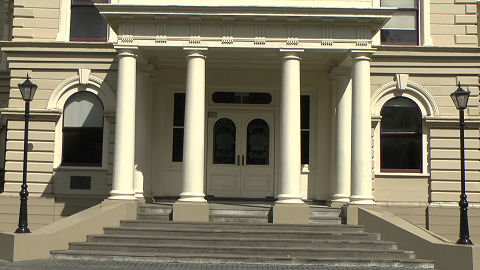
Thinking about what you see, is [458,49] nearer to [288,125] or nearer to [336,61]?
[336,61]

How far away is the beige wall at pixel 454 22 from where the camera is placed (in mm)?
17484

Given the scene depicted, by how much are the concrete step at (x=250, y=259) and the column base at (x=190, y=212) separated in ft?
6.24

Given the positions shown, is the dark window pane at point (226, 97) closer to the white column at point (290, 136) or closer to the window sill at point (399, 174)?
the white column at point (290, 136)

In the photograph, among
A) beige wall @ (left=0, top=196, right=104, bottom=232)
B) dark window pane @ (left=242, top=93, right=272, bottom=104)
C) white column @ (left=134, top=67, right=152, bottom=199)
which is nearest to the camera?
white column @ (left=134, top=67, right=152, bottom=199)

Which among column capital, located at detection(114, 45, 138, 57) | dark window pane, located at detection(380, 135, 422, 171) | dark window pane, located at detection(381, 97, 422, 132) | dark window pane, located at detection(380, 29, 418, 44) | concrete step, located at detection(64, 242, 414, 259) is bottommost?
concrete step, located at detection(64, 242, 414, 259)

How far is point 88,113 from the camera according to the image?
58.6ft

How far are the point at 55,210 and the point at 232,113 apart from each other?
627cm

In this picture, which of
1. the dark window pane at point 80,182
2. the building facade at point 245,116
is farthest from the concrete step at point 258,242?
the dark window pane at point 80,182

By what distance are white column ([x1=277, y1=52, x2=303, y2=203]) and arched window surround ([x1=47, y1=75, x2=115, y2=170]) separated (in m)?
5.91

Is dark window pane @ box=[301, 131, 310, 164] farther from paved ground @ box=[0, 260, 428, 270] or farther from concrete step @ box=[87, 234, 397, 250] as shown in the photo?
paved ground @ box=[0, 260, 428, 270]

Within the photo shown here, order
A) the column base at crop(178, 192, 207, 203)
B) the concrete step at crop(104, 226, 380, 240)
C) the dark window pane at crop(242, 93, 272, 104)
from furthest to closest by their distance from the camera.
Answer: the dark window pane at crop(242, 93, 272, 104) → the column base at crop(178, 192, 207, 203) → the concrete step at crop(104, 226, 380, 240)

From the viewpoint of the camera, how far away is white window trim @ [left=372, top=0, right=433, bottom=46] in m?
17.5

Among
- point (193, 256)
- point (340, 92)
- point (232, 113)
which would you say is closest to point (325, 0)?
point (340, 92)

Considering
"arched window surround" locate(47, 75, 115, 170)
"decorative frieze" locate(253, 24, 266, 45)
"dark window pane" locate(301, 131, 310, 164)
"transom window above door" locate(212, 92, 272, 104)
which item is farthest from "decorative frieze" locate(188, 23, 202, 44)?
"dark window pane" locate(301, 131, 310, 164)
